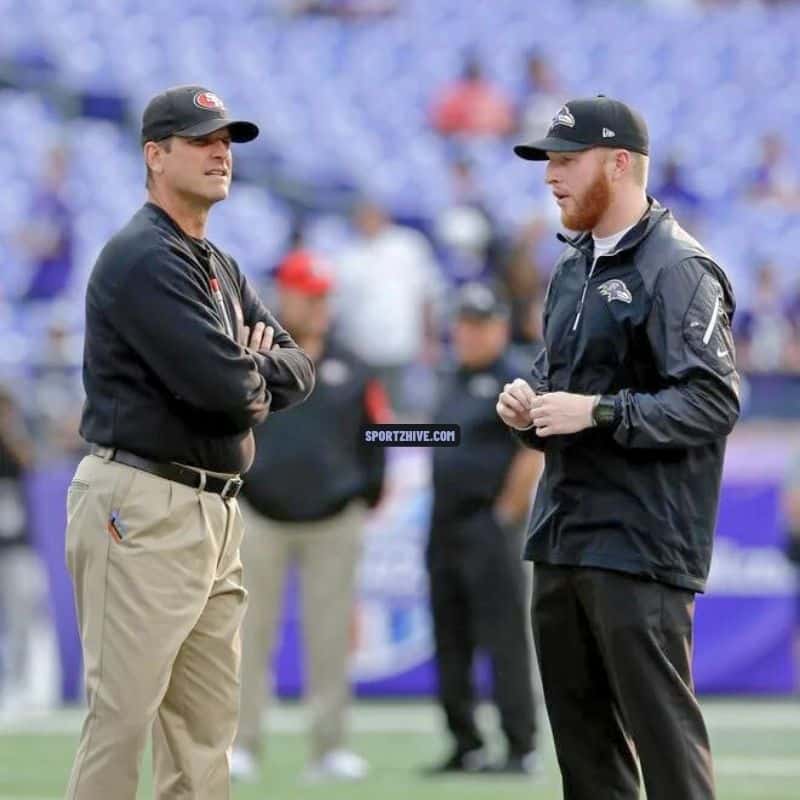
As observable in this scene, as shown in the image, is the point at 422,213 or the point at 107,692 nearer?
the point at 107,692

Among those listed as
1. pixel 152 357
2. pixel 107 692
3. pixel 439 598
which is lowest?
pixel 439 598

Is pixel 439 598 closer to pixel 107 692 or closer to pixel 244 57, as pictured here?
pixel 107 692

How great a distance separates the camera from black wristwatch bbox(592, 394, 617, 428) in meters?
5.16

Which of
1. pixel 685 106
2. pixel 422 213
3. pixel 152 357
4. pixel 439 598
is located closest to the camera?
pixel 152 357

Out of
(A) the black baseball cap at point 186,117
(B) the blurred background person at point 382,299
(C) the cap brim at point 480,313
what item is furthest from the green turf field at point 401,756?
(A) the black baseball cap at point 186,117

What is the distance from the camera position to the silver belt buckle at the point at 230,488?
557cm

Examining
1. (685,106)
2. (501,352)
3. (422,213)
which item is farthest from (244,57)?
(501,352)

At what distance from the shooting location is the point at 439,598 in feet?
31.7

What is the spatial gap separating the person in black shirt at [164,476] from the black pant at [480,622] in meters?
3.87

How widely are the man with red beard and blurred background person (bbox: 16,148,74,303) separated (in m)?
10.8

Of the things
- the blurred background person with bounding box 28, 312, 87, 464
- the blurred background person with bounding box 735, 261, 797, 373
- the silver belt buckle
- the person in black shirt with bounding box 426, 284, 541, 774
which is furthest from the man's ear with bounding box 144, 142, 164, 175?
the blurred background person with bounding box 735, 261, 797, 373

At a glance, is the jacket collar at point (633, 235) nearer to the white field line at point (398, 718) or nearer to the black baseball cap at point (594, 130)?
the black baseball cap at point (594, 130)

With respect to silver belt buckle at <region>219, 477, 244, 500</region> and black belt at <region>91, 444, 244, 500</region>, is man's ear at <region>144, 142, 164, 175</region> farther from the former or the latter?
silver belt buckle at <region>219, 477, 244, 500</region>

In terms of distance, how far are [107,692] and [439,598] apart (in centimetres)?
447
